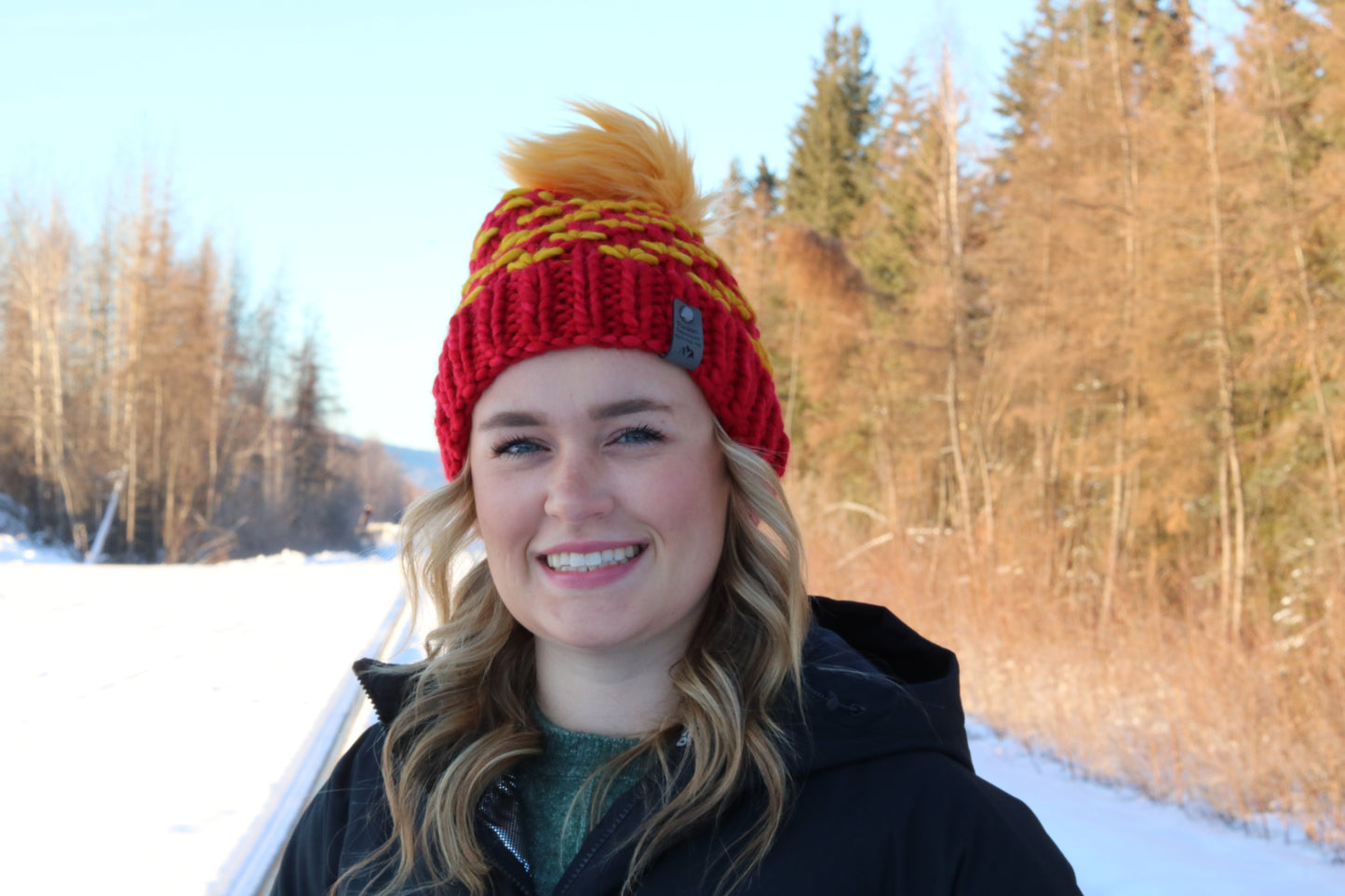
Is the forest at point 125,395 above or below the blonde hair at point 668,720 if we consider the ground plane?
above

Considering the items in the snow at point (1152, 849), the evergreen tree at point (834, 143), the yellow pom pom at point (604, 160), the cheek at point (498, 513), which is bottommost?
the snow at point (1152, 849)

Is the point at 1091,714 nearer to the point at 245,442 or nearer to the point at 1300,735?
the point at 1300,735

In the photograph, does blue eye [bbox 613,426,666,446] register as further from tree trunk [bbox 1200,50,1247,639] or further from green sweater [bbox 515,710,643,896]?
tree trunk [bbox 1200,50,1247,639]

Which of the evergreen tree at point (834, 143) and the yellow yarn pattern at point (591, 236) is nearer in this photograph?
the yellow yarn pattern at point (591, 236)

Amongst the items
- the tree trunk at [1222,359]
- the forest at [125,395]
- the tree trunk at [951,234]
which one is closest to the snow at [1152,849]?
the tree trunk at [1222,359]

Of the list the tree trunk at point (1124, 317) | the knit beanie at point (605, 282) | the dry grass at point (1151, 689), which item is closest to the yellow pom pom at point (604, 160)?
the knit beanie at point (605, 282)

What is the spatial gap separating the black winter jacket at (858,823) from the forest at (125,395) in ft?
81.6

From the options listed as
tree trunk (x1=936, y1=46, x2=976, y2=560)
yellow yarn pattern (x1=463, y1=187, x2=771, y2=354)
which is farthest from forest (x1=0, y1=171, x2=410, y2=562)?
yellow yarn pattern (x1=463, y1=187, x2=771, y2=354)

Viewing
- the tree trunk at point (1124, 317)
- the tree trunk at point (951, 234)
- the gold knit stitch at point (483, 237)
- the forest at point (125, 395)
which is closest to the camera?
the gold knit stitch at point (483, 237)

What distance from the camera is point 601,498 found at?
1.53 meters

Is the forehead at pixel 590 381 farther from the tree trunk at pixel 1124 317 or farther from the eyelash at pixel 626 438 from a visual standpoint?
the tree trunk at pixel 1124 317

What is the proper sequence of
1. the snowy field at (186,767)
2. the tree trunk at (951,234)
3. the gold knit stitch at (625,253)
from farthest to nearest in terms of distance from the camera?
the tree trunk at (951,234) → the snowy field at (186,767) → the gold knit stitch at (625,253)

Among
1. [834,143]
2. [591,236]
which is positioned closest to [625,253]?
[591,236]

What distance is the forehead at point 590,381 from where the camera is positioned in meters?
1.55
